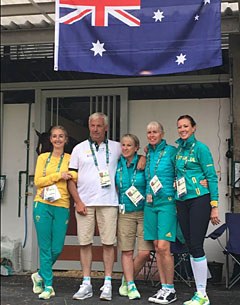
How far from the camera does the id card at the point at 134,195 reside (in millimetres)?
4422

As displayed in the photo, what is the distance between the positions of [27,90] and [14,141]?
72 cm

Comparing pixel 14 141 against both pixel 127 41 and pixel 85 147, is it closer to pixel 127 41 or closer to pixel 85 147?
pixel 85 147

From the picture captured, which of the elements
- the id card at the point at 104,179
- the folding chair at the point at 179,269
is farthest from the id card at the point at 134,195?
the folding chair at the point at 179,269

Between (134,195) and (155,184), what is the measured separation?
0.83 ft

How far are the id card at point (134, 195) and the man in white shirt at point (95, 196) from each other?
0.55 ft

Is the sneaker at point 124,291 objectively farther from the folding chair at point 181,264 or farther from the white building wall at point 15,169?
the white building wall at point 15,169

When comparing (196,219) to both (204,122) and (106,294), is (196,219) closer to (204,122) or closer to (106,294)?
(106,294)

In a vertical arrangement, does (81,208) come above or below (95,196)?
below

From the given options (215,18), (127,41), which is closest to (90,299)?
(127,41)

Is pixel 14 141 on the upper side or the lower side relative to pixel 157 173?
upper

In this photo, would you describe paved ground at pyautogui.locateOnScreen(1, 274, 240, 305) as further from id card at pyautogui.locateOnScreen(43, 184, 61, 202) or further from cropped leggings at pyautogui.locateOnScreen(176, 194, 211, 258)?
id card at pyautogui.locateOnScreen(43, 184, 61, 202)

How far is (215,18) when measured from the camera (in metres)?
4.10

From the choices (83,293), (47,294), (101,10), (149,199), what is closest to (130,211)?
(149,199)

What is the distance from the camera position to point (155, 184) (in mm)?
4285
